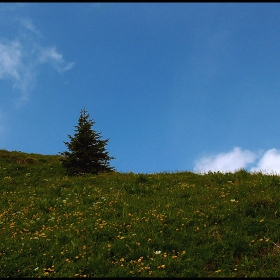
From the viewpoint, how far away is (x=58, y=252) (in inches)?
340

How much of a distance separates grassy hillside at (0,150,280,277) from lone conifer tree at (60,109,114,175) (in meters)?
7.67

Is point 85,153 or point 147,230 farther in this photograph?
point 85,153

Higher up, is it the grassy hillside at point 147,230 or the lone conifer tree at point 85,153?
the lone conifer tree at point 85,153

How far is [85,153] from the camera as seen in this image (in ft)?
→ 78.1

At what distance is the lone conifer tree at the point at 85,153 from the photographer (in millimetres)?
23688

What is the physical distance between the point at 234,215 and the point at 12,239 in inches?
269

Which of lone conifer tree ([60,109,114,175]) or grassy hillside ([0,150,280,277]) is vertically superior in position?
lone conifer tree ([60,109,114,175])

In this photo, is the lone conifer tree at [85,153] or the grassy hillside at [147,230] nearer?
the grassy hillside at [147,230]

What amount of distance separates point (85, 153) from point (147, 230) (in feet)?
48.8

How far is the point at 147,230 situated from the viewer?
9.62 m

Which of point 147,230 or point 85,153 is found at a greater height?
point 85,153

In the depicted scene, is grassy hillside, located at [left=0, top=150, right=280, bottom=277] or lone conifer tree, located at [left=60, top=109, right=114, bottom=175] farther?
lone conifer tree, located at [left=60, top=109, right=114, bottom=175]

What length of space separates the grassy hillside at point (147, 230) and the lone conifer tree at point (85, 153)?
25.2 feet

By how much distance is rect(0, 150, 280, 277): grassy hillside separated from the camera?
7.79m
